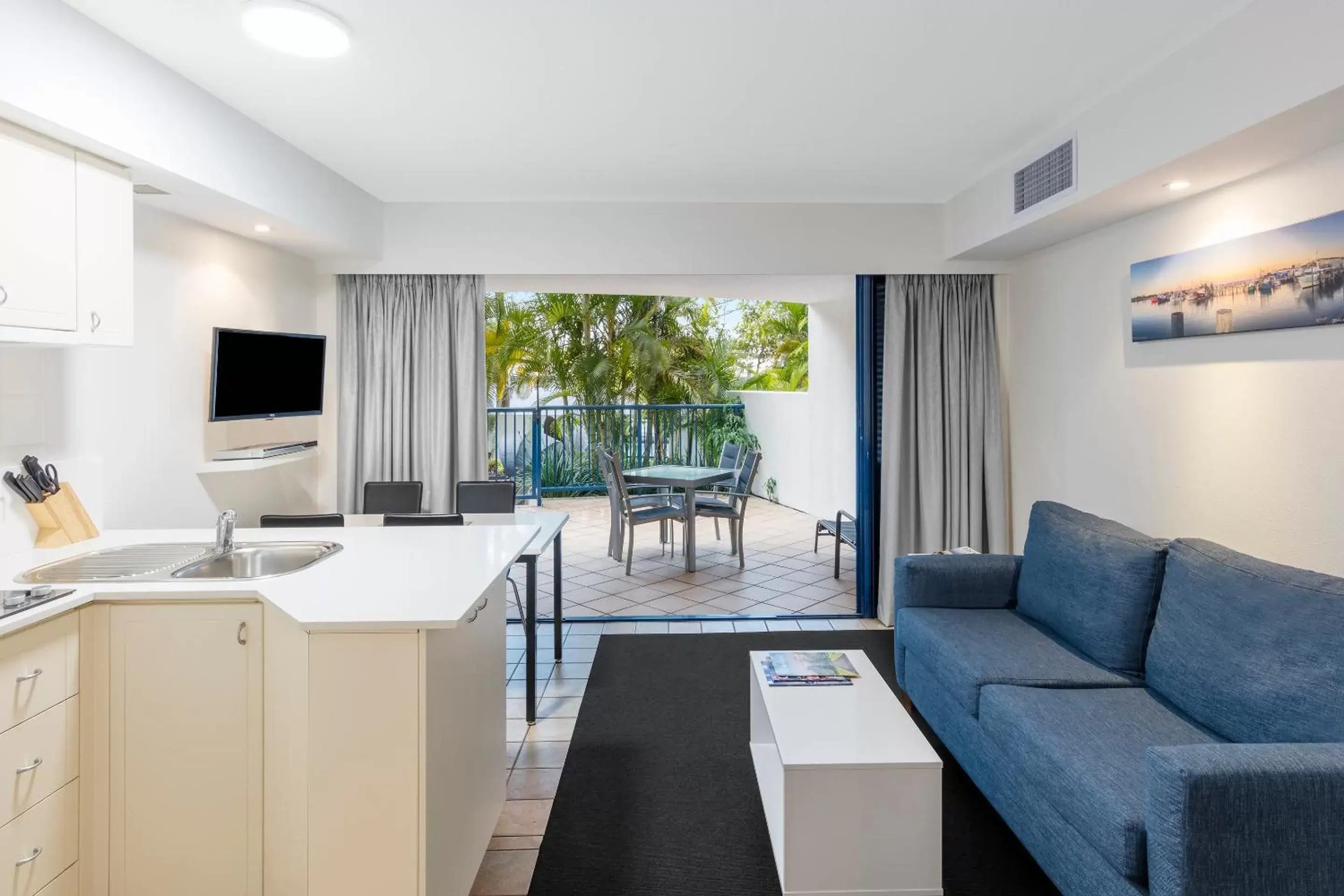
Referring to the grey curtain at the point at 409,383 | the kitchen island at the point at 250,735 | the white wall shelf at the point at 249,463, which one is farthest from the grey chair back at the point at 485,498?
the kitchen island at the point at 250,735

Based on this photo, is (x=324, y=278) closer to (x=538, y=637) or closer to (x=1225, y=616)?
(x=538, y=637)

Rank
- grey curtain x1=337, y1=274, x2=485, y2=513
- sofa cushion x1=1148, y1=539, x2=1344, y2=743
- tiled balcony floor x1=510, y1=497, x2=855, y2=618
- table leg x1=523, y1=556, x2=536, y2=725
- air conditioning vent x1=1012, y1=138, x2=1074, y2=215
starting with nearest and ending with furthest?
sofa cushion x1=1148, y1=539, x2=1344, y2=743
table leg x1=523, y1=556, x2=536, y2=725
air conditioning vent x1=1012, y1=138, x2=1074, y2=215
grey curtain x1=337, y1=274, x2=485, y2=513
tiled balcony floor x1=510, y1=497, x2=855, y2=618

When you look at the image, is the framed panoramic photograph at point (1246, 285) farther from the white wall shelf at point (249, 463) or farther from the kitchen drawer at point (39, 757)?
the white wall shelf at point (249, 463)

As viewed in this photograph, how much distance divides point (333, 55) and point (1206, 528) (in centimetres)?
356

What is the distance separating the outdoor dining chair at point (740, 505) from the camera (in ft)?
18.7

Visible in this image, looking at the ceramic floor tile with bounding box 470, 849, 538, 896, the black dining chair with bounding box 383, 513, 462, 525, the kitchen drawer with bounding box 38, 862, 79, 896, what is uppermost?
Result: the black dining chair with bounding box 383, 513, 462, 525

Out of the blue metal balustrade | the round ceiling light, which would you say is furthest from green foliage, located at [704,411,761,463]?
the round ceiling light

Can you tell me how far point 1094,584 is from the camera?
2584 millimetres

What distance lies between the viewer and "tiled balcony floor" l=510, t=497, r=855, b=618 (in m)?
4.72

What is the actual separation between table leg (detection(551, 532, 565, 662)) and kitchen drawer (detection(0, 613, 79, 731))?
1756 millimetres

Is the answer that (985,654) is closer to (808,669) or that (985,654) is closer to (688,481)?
(808,669)

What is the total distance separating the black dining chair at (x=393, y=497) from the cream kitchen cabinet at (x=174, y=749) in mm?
2098

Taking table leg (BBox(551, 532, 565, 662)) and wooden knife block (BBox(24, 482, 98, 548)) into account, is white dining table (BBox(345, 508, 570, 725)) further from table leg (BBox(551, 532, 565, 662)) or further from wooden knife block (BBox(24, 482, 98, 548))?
wooden knife block (BBox(24, 482, 98, 548))

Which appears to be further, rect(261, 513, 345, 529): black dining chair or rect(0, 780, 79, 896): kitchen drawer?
rect(261, 513, 345, 529): black dining chair
